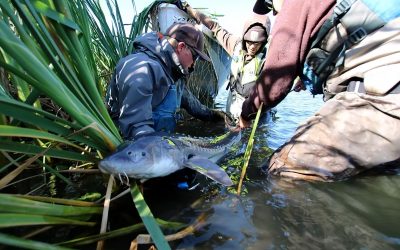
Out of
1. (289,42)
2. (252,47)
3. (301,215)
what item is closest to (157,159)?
(301,215)

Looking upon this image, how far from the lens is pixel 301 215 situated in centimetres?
213

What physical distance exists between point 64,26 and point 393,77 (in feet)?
7.76

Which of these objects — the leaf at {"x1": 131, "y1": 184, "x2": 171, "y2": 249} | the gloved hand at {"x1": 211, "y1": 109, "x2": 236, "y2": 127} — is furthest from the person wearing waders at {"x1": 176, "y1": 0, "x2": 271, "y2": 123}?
the leaf at {"x1": 131, "y1": 184, "x2": 171, "y2": 249}

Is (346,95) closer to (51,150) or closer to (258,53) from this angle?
(51,150)

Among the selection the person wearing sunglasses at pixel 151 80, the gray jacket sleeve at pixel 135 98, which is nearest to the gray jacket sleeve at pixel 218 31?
the person wearing sunglasses at pixel 151 80

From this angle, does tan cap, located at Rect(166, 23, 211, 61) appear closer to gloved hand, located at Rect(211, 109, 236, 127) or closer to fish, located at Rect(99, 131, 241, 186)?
fish, located at Rect(99, 131, 241, 186)

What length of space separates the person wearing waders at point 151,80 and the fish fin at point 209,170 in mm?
266

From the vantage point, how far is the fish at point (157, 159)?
5.72 feet

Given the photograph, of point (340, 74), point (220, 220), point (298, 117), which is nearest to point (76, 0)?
point (220, 220)

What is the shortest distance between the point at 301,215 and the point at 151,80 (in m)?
1.72

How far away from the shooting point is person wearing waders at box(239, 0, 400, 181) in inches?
96.4

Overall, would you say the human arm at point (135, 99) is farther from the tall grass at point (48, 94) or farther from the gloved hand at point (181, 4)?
the gloved hand at point (181, 4)

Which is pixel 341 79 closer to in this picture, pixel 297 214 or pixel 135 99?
pixel 297 214

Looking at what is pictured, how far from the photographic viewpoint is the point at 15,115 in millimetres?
1362
